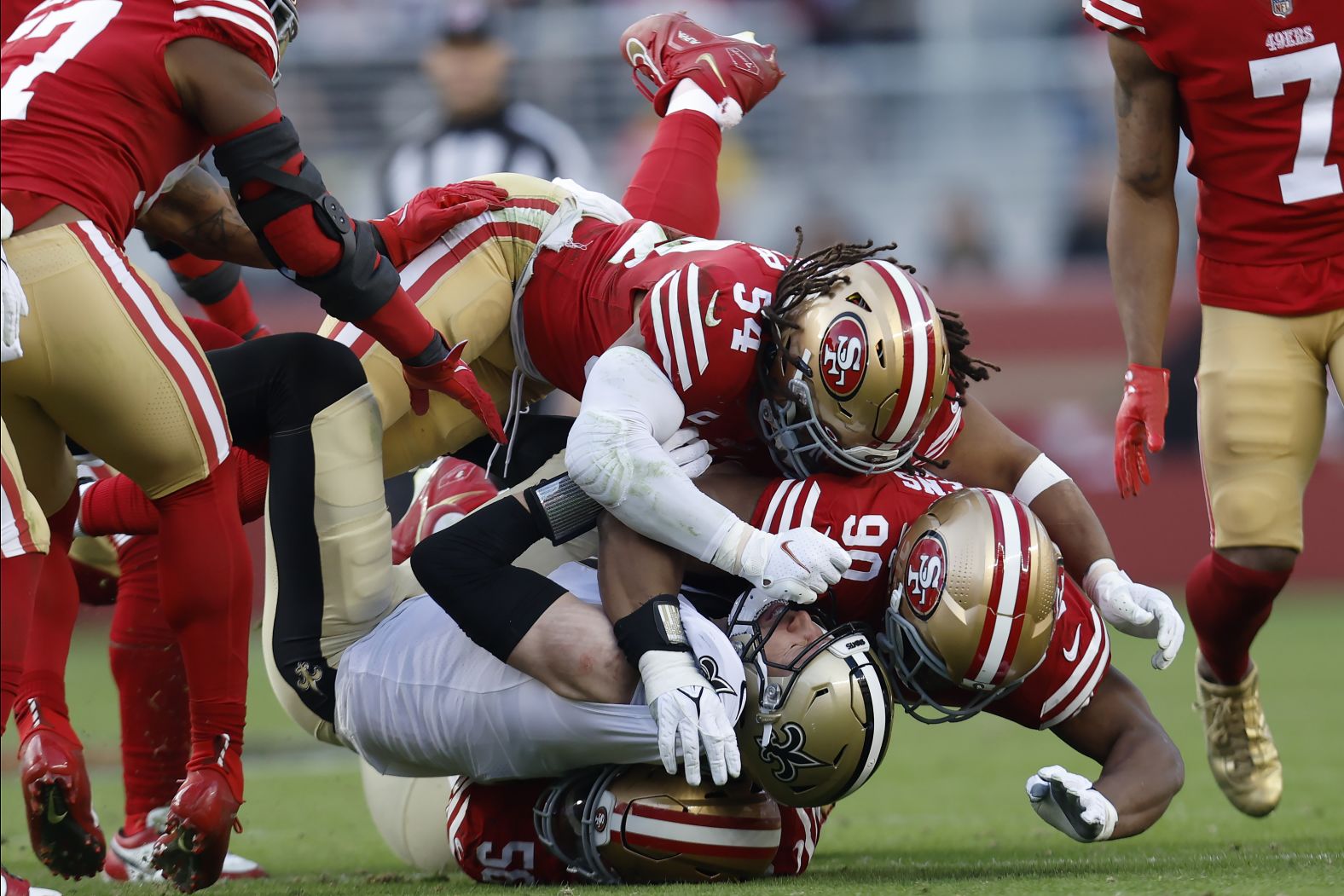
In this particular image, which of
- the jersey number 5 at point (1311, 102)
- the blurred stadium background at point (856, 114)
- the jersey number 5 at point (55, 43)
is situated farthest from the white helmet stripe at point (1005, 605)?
the blurred stadium background at point (856, 114)

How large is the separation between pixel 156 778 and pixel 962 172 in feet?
26.8

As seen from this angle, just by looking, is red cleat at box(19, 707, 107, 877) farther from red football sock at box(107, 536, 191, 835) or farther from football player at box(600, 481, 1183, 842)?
football player at box(600, 481, 1183, 842)

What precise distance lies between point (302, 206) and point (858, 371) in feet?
3.36

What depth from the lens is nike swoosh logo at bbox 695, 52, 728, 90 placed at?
4.13m

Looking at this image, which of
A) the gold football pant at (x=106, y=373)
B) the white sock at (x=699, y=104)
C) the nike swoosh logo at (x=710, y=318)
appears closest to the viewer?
the gold football pant at (x=106, y=373)

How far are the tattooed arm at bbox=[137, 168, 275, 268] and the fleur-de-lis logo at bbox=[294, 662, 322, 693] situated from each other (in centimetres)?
90

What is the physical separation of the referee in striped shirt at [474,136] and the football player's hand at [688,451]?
3234 millimetres

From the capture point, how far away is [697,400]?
3.09m

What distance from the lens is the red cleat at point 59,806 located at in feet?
9.23

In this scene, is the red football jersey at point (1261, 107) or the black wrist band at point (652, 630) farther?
the red football jersey at point (1261, 107)

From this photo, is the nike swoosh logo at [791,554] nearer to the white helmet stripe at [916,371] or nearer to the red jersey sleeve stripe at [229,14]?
the white helmet stripe at [916,371]

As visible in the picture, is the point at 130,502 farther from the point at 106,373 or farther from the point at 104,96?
the point at 104,96

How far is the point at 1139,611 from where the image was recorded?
315cm

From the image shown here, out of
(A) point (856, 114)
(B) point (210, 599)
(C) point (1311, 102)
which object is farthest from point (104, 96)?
(A) point (856, 114)
